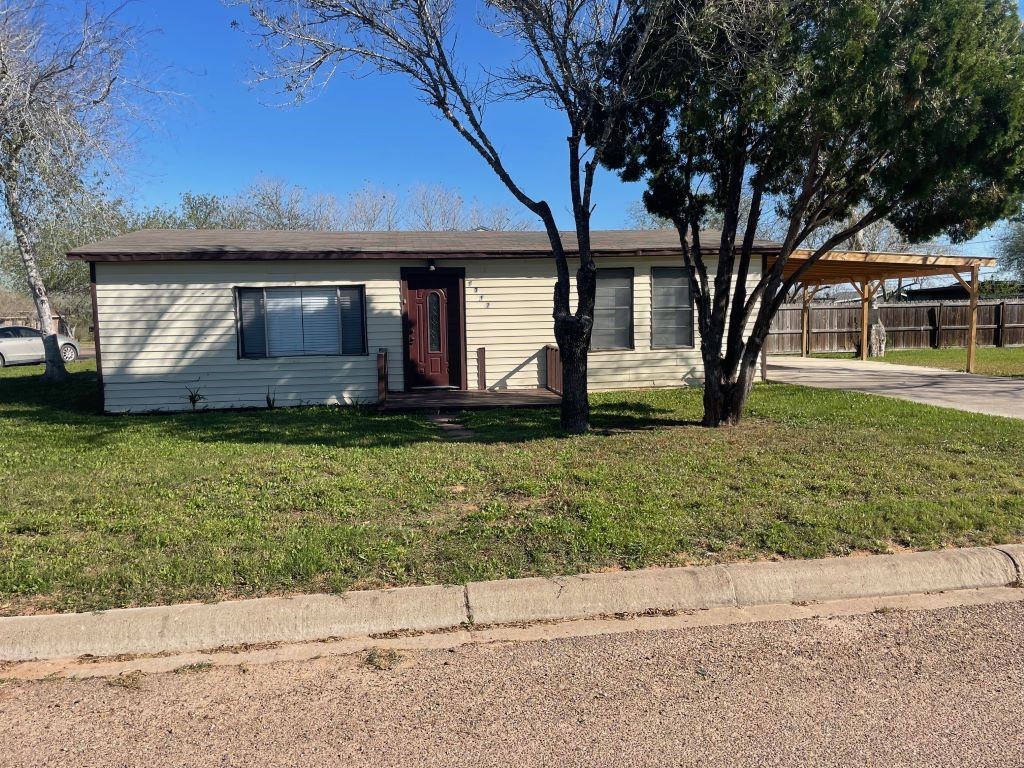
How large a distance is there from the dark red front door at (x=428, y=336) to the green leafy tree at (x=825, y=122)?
457cm

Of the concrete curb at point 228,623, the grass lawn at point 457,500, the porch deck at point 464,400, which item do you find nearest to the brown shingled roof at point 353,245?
the porch deck at point 464,400

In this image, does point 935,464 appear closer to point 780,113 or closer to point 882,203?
point 882,203

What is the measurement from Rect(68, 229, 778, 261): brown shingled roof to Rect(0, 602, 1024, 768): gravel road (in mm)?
9000

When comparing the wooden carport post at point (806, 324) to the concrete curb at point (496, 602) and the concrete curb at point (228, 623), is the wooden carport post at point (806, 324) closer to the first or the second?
the concrete curb at point (496, 602)

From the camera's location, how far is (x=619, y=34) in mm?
8555

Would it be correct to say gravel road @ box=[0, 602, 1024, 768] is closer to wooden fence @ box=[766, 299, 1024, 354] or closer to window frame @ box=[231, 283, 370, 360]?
window frame @ box=[231, 283, 370, 360]

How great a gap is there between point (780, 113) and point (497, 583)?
6.07 meters

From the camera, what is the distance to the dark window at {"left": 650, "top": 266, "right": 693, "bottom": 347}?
13273mm

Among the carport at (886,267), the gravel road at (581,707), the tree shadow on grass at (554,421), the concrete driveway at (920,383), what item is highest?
the carport at (886,267)

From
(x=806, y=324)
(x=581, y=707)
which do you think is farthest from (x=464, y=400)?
(x=806, y=324)

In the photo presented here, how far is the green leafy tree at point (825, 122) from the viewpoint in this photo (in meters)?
7.23

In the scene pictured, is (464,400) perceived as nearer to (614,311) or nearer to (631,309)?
(614,311)

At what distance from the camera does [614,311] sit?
1320 cm

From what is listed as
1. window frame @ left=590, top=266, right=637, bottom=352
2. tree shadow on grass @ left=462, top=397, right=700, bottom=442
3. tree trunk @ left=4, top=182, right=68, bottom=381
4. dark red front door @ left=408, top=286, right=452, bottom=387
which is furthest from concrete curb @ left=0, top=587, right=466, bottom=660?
tree trunk @ left=4, top=182, right=68, bottom=381
